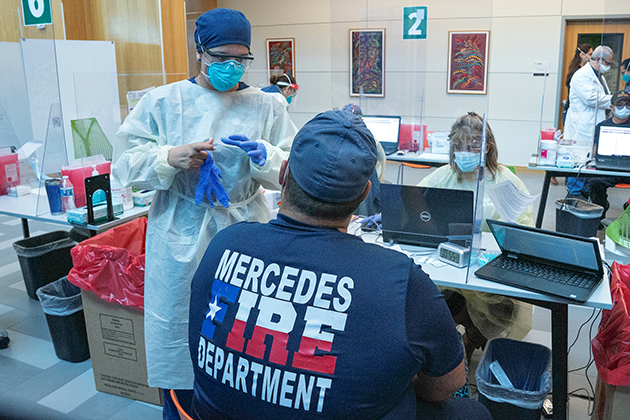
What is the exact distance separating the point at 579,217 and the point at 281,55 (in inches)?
209

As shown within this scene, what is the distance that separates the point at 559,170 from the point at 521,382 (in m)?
2.70

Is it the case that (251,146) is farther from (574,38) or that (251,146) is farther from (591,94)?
(574,38)

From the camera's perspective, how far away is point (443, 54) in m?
6.98

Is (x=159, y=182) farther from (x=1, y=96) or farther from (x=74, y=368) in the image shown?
(x=1, y=96)

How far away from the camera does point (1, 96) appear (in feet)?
13.7

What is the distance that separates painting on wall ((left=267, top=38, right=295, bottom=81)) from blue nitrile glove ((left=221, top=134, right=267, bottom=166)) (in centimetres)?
644

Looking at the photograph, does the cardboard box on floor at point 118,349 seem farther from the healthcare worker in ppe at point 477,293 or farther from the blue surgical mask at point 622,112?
the blue surgical mask at point 622,112

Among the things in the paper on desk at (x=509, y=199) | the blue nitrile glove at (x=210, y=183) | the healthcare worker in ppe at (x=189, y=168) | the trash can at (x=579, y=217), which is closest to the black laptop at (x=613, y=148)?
the trash can at (x=579, y=217)

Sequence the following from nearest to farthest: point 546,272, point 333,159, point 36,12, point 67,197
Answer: point 333,159 → point 546,272 → point 67,197 → point 36,12

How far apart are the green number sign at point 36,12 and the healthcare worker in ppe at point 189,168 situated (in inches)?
89.4

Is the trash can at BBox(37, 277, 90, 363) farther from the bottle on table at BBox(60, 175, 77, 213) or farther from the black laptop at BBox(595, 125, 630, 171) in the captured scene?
the black laptop at BBox(595, 125, 630, 171)

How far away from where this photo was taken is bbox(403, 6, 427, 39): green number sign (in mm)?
5977

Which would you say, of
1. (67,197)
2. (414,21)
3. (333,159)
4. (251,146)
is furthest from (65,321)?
(414,21)

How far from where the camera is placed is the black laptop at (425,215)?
6.47ft
